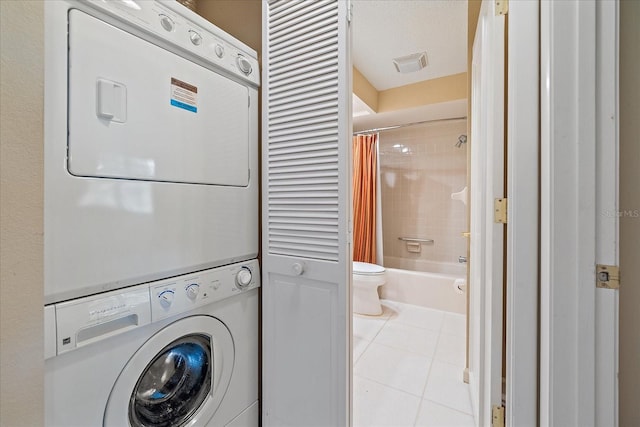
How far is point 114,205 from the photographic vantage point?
0.80m

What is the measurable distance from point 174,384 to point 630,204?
5.17ft

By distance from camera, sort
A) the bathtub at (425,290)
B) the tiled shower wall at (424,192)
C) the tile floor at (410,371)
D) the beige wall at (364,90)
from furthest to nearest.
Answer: the tiled shower wall at (424,192) < the bathtub at (425,290) < the beige wall at (364,90) < the tile floor at (410,371)

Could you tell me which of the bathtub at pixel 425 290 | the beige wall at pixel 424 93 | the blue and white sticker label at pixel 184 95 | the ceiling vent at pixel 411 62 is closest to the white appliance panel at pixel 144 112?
the blue and white sticker label at pixel 184 95

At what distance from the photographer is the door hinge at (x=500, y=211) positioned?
39.8 inches

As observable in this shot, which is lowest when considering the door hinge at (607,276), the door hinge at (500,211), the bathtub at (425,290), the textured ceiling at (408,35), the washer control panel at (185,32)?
the bathtub at (425,290)

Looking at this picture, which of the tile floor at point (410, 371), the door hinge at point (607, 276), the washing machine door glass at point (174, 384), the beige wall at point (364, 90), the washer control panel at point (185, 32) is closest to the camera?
the door hinge at point (607, 276)

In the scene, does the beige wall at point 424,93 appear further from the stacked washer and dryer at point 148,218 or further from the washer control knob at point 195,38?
the washer control knob at point 195,38

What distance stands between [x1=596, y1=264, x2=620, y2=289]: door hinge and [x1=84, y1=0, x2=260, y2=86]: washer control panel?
1.38 metres

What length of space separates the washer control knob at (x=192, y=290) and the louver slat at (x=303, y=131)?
35 centimetres

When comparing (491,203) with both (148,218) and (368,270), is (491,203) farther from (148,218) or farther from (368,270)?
(368,270)

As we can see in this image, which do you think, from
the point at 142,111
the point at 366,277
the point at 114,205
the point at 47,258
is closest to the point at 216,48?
the point at 142,111

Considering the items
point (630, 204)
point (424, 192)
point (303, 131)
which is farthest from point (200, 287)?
point (424, 192)

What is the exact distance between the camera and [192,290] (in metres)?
0.98

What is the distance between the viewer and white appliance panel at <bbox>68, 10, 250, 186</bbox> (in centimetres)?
74
